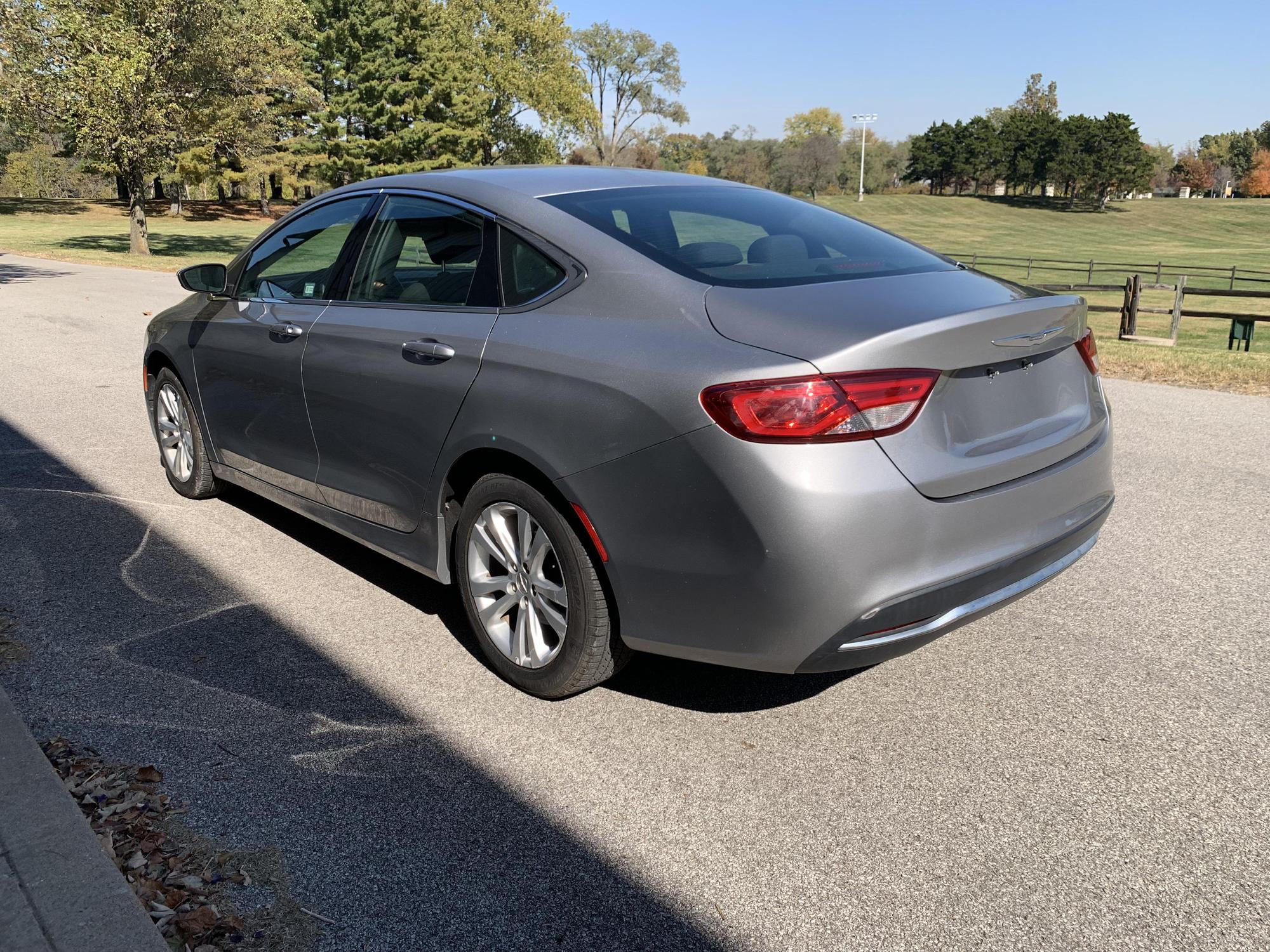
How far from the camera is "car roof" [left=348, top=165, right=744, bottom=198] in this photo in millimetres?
3692

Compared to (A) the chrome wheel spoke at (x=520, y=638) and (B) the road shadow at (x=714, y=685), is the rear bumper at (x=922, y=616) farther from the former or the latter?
(A) the chrome wheel spoke at (x=520, y=638)

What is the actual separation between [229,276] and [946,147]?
399ft

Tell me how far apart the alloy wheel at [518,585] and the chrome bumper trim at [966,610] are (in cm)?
96

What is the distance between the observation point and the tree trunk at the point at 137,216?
27188mm

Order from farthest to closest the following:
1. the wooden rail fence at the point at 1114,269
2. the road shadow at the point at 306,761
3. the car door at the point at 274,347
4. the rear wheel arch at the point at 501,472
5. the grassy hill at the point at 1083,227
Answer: the grassy hill at the point at 1083,227, the wooden rail fence at the point at 1114,269, the car door at the point at 274,347, the rear wheel arch at the point at 501,472, the road shadow at the point at 306,761

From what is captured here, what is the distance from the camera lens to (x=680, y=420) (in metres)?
2.70

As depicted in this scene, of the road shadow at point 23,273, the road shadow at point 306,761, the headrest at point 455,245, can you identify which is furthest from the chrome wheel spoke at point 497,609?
the road shadow at point 23,273

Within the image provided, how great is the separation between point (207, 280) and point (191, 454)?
1.07 metres

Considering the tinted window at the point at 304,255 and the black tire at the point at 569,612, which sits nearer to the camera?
the black tire at the point at 569,612

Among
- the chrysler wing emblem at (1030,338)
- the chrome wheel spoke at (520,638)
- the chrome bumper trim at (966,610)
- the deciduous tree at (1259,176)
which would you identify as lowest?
the chrome wheel spoke at (520,638)

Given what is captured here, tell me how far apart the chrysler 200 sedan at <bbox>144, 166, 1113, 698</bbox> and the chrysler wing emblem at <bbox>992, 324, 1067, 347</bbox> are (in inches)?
0.4

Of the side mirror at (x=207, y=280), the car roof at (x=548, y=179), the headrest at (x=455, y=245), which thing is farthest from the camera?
the side mirror at (x=207, y=280)

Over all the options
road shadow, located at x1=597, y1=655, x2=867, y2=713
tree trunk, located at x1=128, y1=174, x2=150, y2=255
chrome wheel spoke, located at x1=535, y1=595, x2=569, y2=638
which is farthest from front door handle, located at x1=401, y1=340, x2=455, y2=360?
tree trunk, located at x1=128, y1=174, x2=150, y2=255

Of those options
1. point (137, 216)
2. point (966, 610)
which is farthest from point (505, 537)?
point (137, 216)
